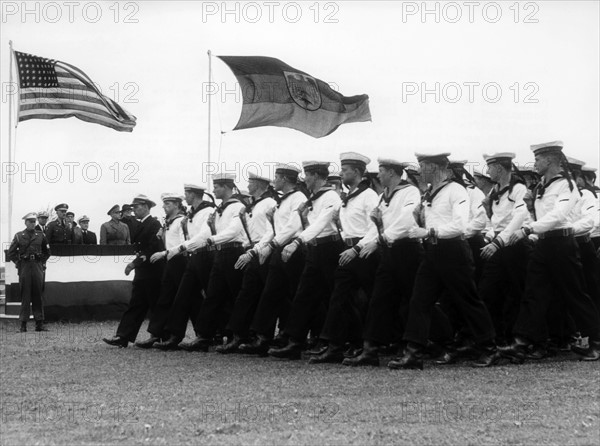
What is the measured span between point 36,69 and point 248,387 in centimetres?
1250

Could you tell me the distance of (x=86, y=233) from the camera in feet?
75.6

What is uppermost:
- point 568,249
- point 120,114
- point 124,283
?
point 120,114

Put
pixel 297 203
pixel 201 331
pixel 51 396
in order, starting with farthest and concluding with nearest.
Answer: pixel 201 331 → pixel 297 203 → pixel 51 396

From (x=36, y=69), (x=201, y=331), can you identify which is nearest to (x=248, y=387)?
(x=201, y=331)

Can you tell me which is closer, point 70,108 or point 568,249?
point 568,249

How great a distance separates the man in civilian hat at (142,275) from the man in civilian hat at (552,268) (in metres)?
5.67

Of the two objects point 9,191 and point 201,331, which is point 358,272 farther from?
point 9,191

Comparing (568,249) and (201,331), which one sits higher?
(568,249)

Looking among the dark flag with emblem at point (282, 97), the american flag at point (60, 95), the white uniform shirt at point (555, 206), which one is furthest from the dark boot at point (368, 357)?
the american flag at point (60, 95)

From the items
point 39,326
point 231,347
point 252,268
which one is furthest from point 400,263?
point 39,326

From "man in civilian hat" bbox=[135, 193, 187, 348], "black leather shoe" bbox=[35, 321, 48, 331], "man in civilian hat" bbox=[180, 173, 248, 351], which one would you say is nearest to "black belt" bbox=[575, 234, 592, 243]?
"man in civilian hat" bbox=[180, 173, 248, 351]

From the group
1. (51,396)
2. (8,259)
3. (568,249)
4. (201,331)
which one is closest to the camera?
(51,396)

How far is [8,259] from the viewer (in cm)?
2050

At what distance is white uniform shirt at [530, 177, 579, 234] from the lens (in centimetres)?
1130
